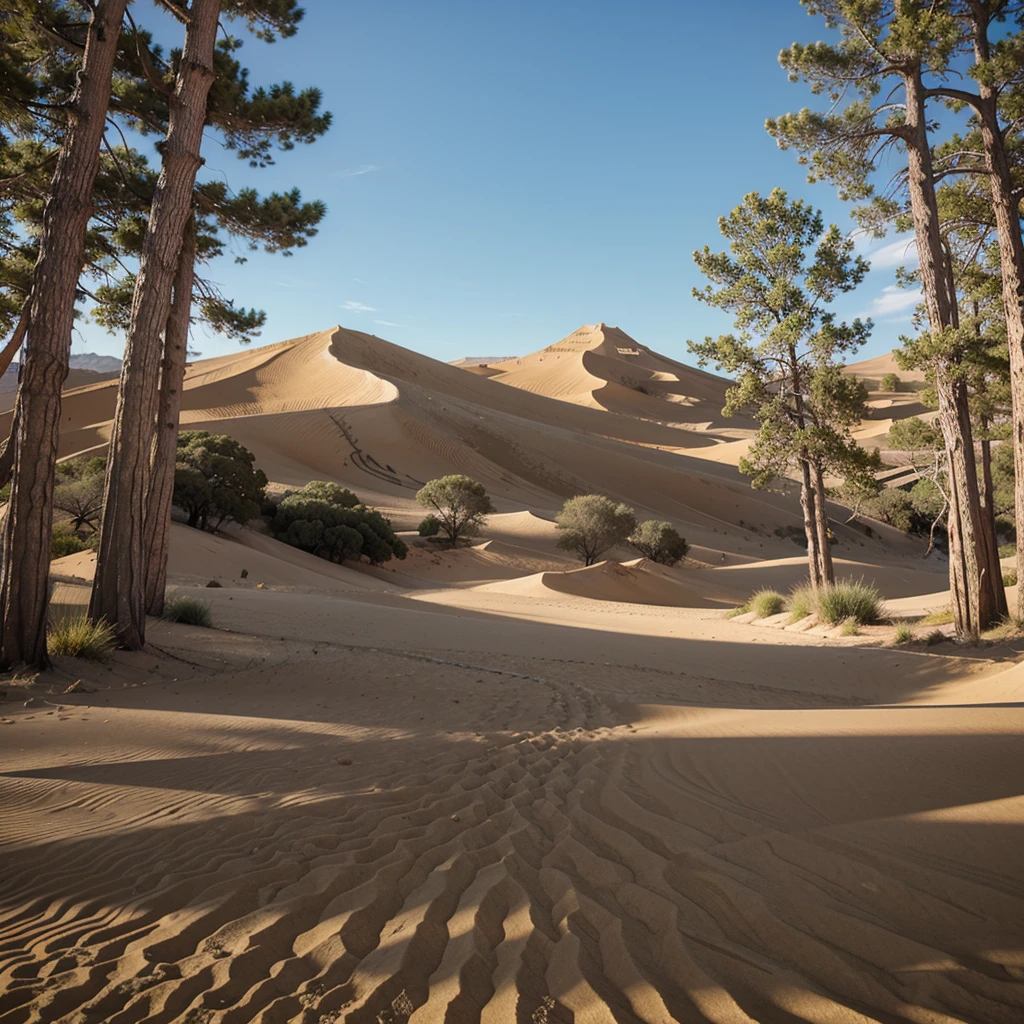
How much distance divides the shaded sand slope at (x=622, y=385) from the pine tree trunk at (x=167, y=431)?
65971 millimetres

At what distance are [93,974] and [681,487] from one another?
4407 centimetres

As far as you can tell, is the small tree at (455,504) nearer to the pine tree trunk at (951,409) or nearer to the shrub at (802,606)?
the shrub at (802,606)

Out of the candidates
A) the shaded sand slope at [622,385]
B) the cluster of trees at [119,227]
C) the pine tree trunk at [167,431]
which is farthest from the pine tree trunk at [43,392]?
the shaded sand slope at [622,385]

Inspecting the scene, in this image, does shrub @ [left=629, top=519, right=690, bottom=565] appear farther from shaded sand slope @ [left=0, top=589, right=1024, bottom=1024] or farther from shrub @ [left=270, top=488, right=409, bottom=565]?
shaded sand slope @ [left=0, top=589, right=1024, bottom=1024]

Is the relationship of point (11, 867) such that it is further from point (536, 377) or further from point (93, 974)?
point (536, 377)

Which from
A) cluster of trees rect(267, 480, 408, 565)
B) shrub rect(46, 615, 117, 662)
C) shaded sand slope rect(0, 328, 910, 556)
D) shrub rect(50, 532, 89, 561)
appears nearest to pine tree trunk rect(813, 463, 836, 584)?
shrub rect(46, 615, 117, 662)

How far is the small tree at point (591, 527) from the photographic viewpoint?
30281 mm

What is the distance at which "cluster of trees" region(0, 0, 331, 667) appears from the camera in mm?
6582

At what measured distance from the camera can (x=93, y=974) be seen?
6.96 ft

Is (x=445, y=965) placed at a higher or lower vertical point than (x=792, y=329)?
lower

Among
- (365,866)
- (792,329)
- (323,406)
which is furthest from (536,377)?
(365,866)

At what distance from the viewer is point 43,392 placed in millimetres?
6566

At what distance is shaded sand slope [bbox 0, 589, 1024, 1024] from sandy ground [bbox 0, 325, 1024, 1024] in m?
0.01

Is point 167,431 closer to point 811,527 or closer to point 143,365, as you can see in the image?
point 143,365
